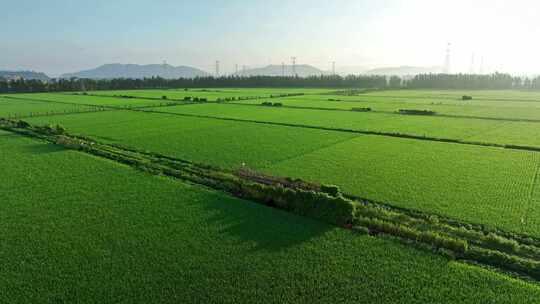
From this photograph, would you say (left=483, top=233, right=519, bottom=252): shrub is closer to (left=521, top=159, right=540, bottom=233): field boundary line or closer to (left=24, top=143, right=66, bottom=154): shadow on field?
(left=521, top=159, right=540, bottom=233): field boundary line

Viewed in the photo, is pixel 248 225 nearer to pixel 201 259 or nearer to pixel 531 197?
pixel 201 259

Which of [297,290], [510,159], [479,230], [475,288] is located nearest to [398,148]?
[510,159]

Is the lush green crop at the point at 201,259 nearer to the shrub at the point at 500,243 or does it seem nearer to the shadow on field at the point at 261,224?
the shadow on field at the point at 261,224

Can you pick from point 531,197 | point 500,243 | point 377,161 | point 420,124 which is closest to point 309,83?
point 420,124

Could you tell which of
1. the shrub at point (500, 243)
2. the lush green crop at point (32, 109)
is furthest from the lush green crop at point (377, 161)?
the lush green crop at point (32, 109)

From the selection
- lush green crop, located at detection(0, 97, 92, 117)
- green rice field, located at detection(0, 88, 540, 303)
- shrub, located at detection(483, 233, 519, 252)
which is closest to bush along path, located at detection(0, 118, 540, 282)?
shrub, located at detection(483, 233, 519, 252)

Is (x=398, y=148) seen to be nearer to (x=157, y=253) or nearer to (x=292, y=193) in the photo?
(x=292, y=193)
